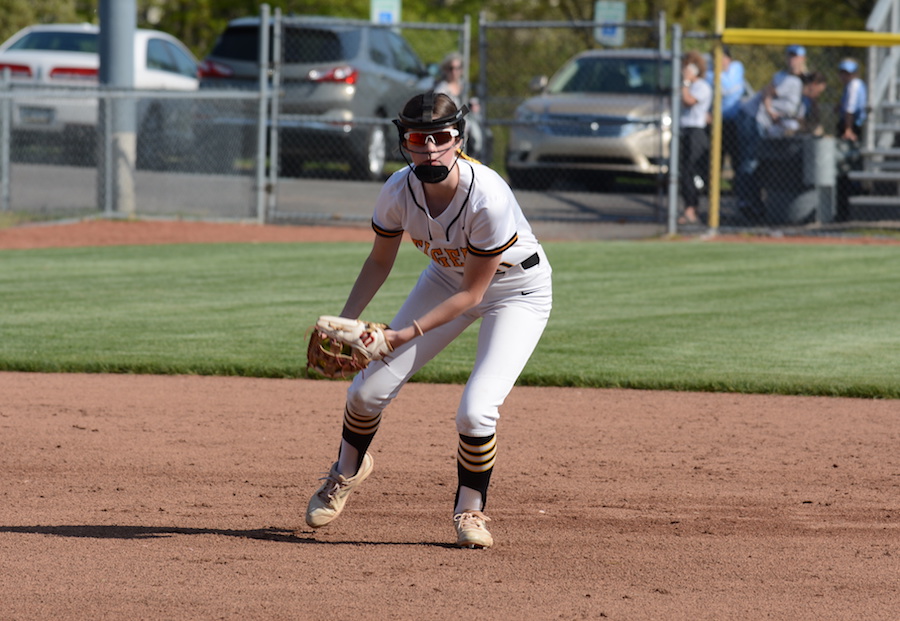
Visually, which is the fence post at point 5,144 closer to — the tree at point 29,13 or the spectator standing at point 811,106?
the spectator standing at point 811,106

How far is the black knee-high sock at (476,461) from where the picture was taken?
182 inches

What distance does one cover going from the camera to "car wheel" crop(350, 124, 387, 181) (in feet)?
56.9

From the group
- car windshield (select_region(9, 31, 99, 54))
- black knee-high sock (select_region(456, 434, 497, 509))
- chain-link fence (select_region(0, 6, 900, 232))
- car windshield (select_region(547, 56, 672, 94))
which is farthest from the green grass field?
car windshield (select_region(9, 31, 99, 54))

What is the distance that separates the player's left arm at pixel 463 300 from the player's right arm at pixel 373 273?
0.99 ft

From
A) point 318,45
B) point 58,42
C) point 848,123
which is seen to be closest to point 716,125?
point 848,123

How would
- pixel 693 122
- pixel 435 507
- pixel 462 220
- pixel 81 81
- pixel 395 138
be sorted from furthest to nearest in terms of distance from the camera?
pixel 81 81, pixel 395 138, pixel 693 122, pixel 435 507, pixel 462 220

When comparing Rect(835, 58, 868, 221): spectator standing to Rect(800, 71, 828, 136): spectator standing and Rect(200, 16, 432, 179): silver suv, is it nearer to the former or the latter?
Rect(800, 71, 828, 136): spectator standing

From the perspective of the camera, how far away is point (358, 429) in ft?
16.0

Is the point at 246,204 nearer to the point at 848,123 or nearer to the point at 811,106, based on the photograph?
the point at 811,106

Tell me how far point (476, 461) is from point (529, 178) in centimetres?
1253

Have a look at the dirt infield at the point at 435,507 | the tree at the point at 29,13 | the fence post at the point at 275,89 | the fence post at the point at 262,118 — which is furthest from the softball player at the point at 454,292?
the tree at the point at 29,13

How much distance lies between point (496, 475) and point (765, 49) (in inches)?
638

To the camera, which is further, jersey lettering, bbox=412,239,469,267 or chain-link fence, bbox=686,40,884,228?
chain-link fence, bbox=686,40,884,228

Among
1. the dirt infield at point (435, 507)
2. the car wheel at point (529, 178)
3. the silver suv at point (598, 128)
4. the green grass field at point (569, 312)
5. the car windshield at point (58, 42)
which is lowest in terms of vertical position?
the green grass field at point (569, 312)
